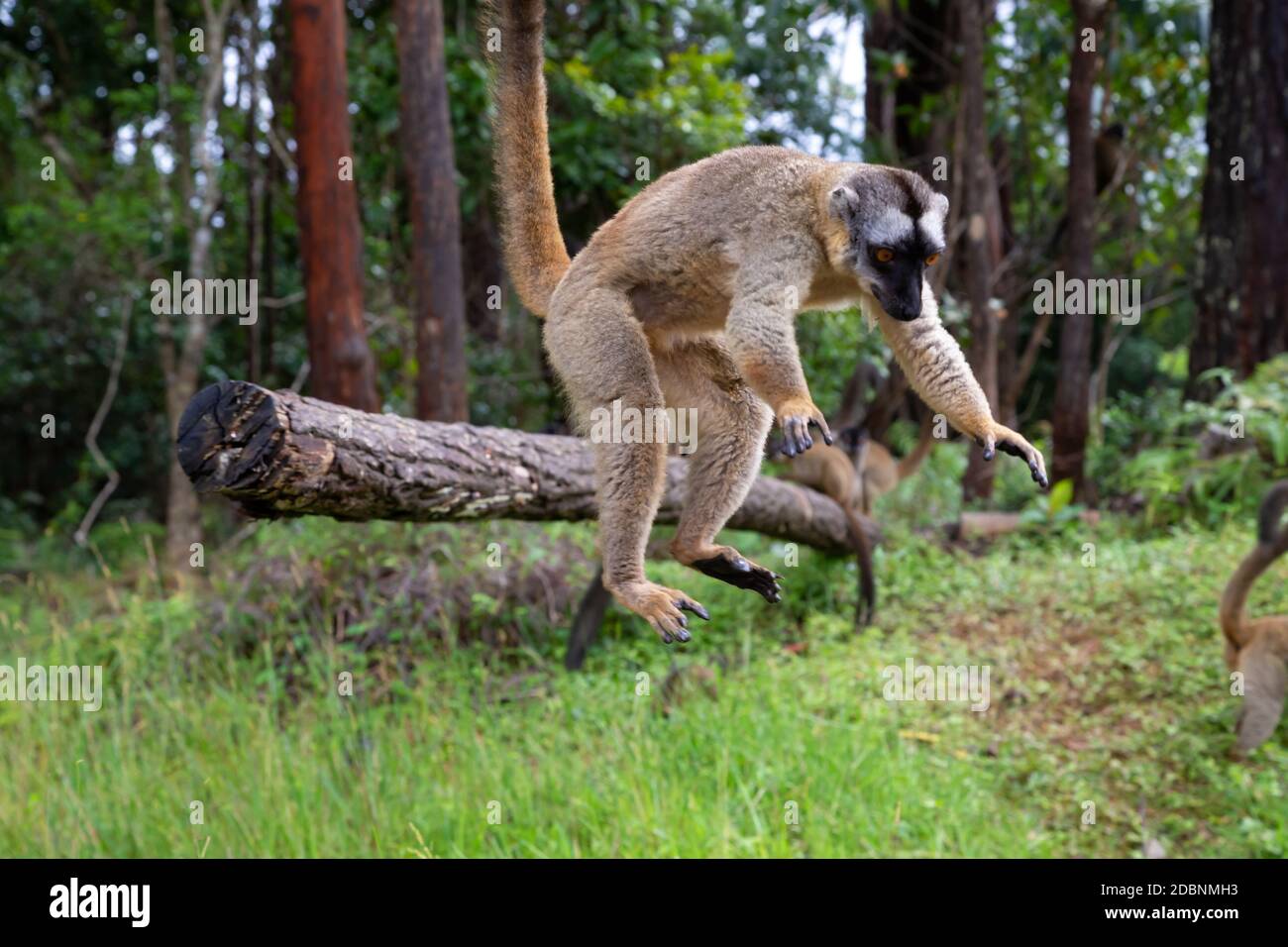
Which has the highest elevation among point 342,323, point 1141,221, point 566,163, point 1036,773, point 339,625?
point 1141,221

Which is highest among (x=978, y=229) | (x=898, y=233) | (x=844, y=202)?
(x=978, y=229)

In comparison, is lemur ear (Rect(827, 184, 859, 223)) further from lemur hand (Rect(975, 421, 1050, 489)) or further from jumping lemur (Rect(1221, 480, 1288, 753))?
jumping lemur (Rect(1221, 480, 1288, 753))

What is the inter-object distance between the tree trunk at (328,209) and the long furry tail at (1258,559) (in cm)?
676

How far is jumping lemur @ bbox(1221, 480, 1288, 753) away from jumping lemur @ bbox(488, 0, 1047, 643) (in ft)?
21.5

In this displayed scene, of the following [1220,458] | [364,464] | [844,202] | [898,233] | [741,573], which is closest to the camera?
[898,233]

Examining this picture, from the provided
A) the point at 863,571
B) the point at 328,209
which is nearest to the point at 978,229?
the point at 328,209

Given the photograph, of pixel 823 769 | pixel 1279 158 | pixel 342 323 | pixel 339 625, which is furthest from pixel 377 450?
pixel 1279 158

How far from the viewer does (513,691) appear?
8.56 meters

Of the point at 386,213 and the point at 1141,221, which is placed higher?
the point at 1141,221

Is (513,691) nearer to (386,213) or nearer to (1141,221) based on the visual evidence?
(386,213)

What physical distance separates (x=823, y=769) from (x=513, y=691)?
268 cm

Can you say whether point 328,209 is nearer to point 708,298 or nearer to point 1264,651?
point 708,298

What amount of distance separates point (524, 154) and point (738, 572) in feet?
3.65

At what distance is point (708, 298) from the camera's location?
256 cm
